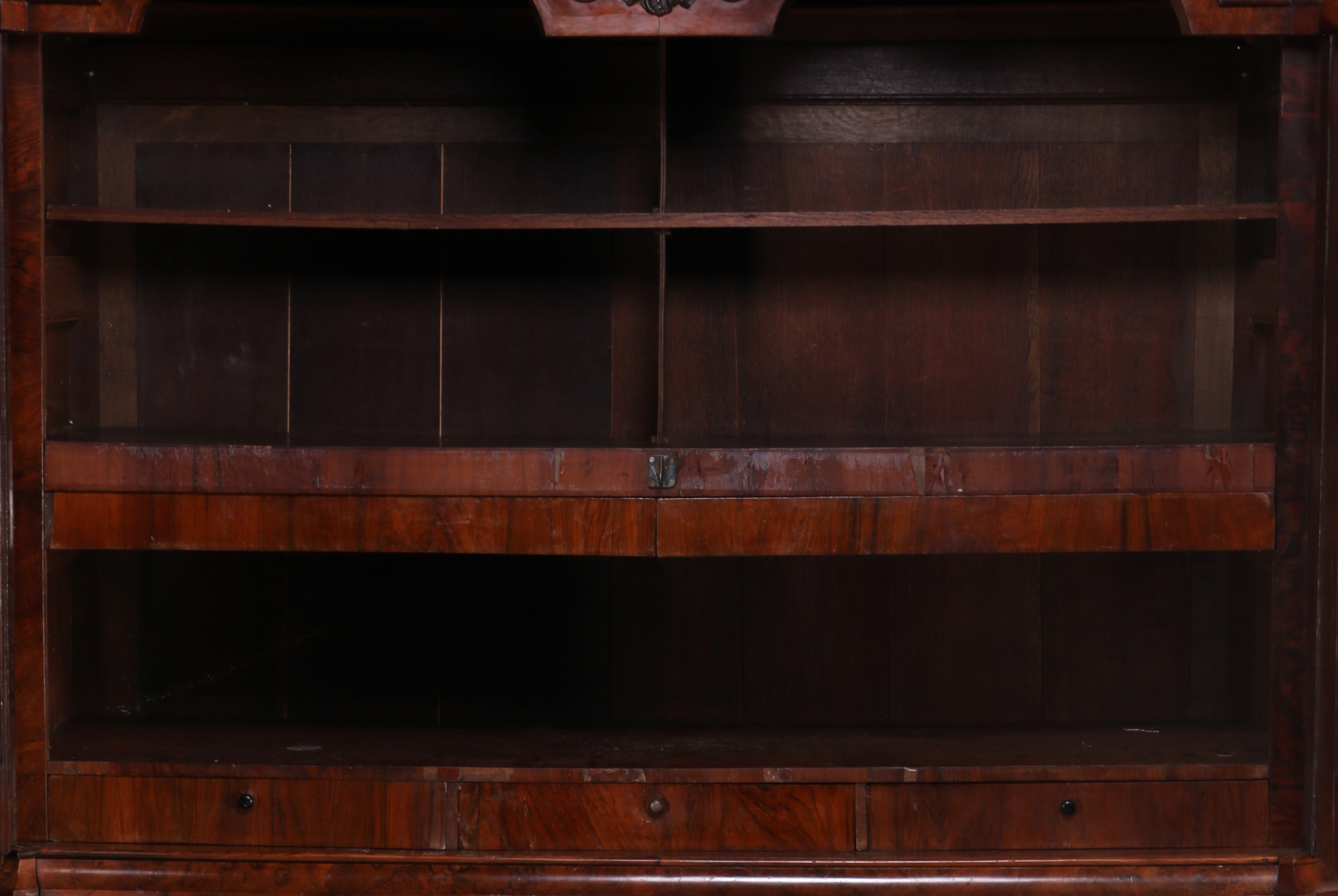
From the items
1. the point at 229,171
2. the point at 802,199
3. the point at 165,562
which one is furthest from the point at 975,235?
the point at 165,562

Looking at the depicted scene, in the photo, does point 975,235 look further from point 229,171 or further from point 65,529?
point 65,529

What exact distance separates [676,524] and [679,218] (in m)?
0.53

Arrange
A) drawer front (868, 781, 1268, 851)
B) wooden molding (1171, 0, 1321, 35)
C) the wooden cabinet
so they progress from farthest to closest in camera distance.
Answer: the wooden cabinet, drawer front (868, 781, 1268, 851), wooden molding (1171, 0, 1321, 35)

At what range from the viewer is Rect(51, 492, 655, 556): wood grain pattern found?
217 cm

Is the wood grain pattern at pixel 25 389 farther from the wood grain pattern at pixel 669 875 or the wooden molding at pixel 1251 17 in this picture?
the wooden molding at pixel 1251 17

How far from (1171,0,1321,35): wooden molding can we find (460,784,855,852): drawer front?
144 centimetres

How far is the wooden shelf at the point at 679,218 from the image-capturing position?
7.13 feet

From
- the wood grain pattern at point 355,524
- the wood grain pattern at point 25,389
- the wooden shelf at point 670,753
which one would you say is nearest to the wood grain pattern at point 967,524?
the wood grain pattern at point 355,524

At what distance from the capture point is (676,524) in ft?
7.13

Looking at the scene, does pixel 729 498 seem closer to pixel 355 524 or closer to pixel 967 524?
pixel 967 524

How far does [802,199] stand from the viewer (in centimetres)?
258

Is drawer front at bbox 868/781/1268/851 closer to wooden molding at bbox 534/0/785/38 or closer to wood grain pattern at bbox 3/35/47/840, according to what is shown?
wooden molding at bbox 534/0/785/38

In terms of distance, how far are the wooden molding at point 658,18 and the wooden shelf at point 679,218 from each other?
0.31 metres

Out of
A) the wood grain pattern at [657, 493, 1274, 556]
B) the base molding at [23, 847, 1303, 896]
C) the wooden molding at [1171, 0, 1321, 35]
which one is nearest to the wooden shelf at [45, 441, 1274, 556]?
the wood grain pattern at [657, 493, 1274, 556]
